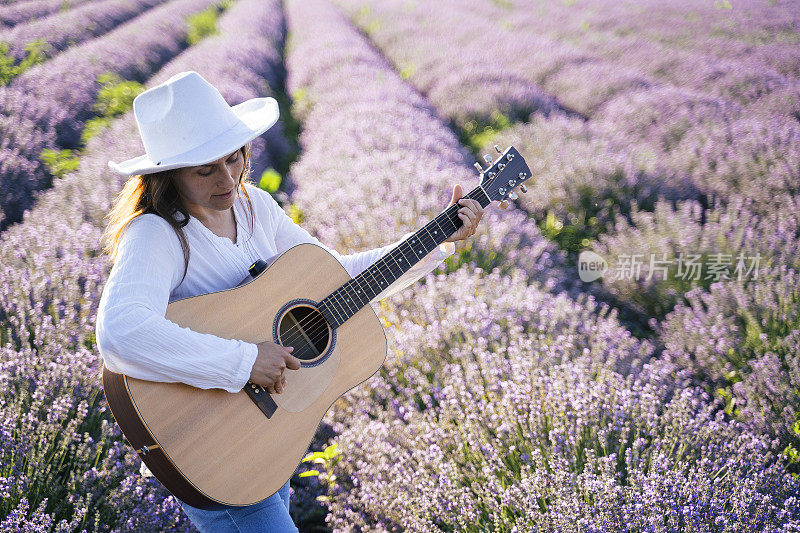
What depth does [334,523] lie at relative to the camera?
2104 mm

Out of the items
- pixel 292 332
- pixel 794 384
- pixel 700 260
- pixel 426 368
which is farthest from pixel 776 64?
pixel 292 332

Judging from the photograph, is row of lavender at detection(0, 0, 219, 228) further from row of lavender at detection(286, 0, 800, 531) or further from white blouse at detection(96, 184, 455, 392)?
white blouse at detection(96, 184, 455, 392)

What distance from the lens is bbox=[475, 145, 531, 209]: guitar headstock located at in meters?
2.17

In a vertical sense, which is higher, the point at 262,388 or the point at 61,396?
the point at 262,388

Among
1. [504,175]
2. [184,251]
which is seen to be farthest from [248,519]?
[504,175]

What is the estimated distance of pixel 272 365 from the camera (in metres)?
1.61

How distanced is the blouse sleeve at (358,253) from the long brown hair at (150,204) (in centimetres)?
43

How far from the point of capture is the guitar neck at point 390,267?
6.34 ft

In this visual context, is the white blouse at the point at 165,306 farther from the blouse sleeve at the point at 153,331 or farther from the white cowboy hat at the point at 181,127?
the white cowboy hat at the point at 181,127

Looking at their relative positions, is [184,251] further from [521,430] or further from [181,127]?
[521,430]

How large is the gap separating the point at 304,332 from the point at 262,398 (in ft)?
0.95

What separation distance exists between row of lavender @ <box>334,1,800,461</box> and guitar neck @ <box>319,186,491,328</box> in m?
1.61

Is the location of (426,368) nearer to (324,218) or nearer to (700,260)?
(324,218)

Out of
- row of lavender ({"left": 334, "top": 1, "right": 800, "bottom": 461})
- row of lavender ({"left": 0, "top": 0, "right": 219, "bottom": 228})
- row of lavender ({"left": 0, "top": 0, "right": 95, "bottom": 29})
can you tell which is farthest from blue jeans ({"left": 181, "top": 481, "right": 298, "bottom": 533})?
row of lavender ({"left": 0, "top": 0, "right": 95, "bottom": 29})
